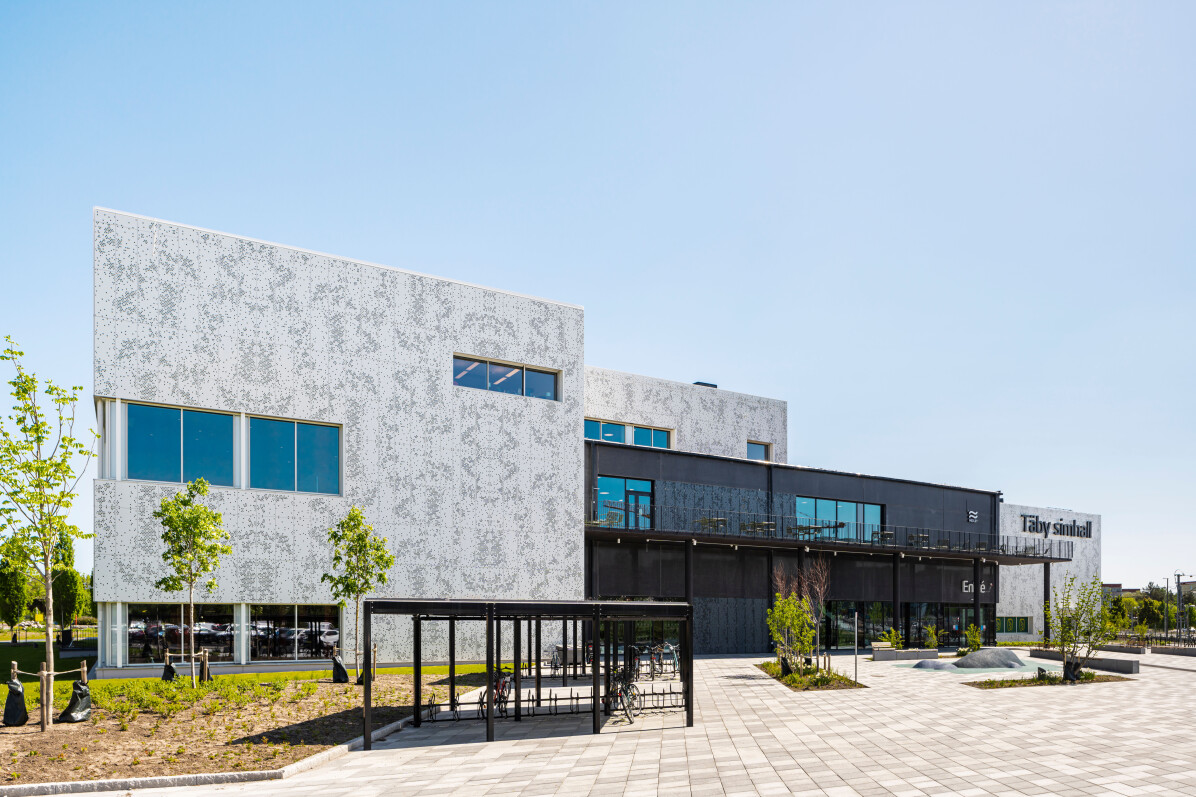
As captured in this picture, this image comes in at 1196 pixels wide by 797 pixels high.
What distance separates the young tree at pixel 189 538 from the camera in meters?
24.0

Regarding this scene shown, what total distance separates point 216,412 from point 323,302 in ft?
17.3

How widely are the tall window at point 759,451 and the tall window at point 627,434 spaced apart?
6154 mm

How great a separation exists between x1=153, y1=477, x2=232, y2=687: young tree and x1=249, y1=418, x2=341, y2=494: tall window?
3307mm

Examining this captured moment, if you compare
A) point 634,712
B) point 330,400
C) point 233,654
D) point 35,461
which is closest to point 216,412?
point 330,400

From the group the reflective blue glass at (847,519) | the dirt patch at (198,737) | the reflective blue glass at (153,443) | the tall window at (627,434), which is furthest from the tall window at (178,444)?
the reflective blue glass at (847,519)

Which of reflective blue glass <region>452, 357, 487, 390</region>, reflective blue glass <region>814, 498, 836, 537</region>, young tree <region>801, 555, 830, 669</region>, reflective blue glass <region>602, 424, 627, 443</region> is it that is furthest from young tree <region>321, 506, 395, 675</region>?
reflective blue glass <region>814, 498, 836, 537</region>

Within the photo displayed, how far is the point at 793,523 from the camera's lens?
42.1 m

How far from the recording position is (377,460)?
30.3m

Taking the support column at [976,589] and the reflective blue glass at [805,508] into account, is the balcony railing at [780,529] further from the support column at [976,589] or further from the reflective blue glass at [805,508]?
the support column at [976,589]

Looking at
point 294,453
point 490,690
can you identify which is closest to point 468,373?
point 294,453

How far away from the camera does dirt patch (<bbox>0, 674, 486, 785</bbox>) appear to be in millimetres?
13391

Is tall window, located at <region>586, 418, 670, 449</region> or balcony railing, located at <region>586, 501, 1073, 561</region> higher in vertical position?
→ tall window, located at <region>586, 418, 670, 449</region>

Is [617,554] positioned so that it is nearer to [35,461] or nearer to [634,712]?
[634,712]

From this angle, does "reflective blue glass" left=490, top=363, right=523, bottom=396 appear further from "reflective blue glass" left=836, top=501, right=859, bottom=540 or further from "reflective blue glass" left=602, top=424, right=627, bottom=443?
"reflective blue glass" left=836, top=501, right=859, bottom=540
